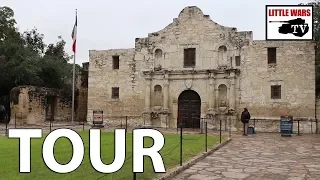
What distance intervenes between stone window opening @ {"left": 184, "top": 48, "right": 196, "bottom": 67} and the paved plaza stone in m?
11.2

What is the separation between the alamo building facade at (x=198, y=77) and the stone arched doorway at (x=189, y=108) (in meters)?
0.06

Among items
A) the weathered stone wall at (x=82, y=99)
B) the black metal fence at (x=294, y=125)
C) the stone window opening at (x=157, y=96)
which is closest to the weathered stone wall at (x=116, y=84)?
the stone window opening at (x=157, y=96)

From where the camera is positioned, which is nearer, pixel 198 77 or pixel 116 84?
pixel 198 77

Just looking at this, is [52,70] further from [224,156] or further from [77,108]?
[224,156]

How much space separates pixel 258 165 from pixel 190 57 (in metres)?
15.2

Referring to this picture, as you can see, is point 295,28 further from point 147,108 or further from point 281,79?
point 147,108

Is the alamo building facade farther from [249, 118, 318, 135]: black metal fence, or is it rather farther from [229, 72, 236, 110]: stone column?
[249, 118, 318, 135]: black metal fence

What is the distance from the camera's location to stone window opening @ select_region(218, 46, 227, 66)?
2355 centimetres

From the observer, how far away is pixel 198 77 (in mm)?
23891

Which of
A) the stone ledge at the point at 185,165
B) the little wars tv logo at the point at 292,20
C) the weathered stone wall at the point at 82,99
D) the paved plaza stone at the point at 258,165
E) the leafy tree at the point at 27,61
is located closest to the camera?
the stone ledge at the point at 185,165

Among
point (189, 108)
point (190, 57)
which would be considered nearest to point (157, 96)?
point (189, 108)

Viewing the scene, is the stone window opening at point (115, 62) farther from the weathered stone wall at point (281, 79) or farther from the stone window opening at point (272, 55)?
the stone window opening at point (272, 55)

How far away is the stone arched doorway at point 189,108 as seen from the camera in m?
24.1

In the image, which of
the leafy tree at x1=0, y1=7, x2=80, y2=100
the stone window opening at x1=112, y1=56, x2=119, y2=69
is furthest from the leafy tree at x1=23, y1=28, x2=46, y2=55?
the stone window opening at x1=112, y1=56, x2=119, y2=69
